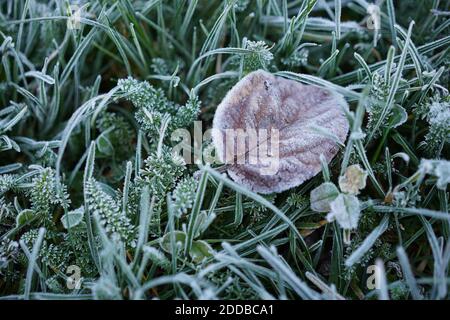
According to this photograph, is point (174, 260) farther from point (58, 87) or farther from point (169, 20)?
point (169, 20)

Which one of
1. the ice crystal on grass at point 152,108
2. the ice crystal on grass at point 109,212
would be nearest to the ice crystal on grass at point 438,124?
the ice crystal on grass at point 152,108

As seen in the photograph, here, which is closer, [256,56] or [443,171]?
[443,171]

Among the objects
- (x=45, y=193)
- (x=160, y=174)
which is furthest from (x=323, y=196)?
(x=45, y=193)

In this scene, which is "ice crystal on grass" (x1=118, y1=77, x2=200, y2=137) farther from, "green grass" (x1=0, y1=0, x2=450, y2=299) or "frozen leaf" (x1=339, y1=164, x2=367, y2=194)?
"frozen leaf" (x1=339, y1=164, x2=367, y2=194)

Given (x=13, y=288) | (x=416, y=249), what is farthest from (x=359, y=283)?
(x=13, y=288)

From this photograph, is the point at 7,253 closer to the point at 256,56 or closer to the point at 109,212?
the point at 109,212

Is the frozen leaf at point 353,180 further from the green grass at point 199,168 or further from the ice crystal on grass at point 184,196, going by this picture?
the ice crystal on grass at point 184,196

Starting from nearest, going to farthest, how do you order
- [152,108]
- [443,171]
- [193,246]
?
[443,171]
[193,246]
[152,108]
